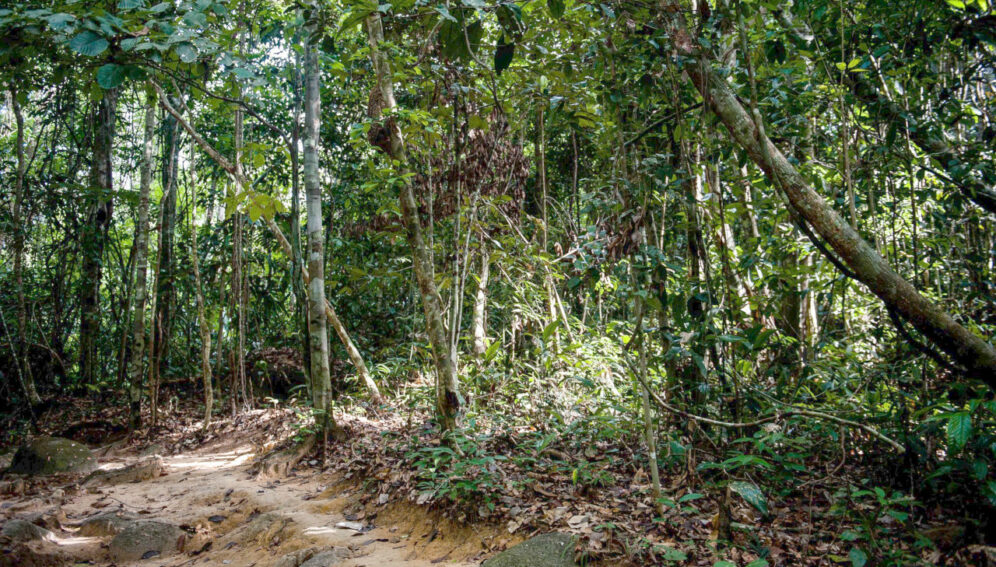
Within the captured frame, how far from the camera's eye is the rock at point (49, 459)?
242 inches

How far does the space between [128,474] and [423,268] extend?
165 inches

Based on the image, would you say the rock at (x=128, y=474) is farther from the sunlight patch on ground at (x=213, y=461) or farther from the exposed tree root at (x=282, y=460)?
the exposed tree root at (x=282, y=460)

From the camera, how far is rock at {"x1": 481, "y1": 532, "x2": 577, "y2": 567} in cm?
292

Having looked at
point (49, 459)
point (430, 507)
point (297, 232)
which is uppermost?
point (297, 232)

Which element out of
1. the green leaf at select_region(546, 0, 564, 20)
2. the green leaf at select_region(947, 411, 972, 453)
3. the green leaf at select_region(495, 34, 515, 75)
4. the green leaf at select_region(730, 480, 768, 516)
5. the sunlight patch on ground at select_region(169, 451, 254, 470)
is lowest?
the sunlight patch on ground at select_region(169, 451, 254, 470)

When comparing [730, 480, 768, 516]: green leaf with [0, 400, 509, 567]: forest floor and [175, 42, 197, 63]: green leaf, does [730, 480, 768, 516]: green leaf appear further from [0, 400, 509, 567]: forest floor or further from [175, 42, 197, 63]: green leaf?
[175, 42, 197, 63]: green leaf

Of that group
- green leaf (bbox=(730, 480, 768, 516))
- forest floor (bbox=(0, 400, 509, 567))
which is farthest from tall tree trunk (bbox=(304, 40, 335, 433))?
green leaf (bbox=(730, 480, 768, 516))

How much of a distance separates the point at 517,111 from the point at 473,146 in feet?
4.90

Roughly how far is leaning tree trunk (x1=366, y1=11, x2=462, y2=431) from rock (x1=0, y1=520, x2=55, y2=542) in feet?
10.2

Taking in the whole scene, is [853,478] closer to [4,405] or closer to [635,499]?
[635,499]

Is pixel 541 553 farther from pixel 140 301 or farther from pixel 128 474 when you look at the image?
pixel 140 301

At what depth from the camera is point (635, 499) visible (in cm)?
358

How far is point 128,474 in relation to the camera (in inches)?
237

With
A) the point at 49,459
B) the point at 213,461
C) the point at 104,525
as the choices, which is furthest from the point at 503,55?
the point at 49,459
